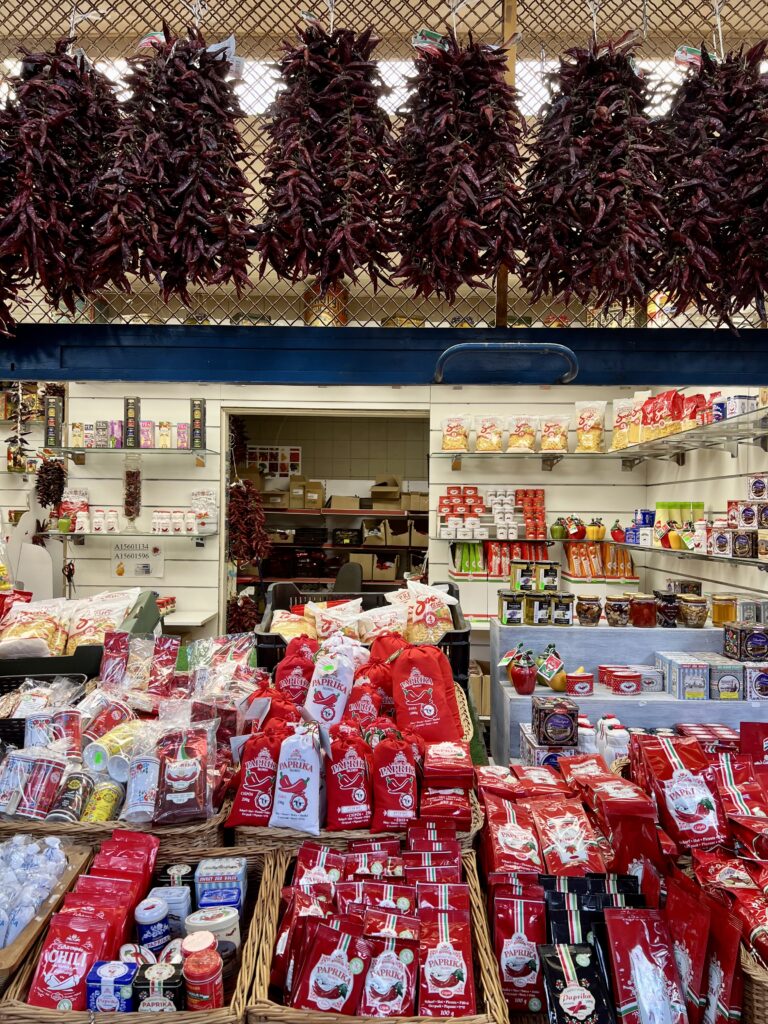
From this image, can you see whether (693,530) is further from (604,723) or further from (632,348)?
(632,348)

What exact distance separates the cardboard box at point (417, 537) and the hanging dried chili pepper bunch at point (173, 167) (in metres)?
6.08

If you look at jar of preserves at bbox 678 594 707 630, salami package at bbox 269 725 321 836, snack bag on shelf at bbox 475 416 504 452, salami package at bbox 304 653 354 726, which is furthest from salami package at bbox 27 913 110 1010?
snack bag on shelf at bbox 475 416 504 452

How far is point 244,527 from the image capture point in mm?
6488

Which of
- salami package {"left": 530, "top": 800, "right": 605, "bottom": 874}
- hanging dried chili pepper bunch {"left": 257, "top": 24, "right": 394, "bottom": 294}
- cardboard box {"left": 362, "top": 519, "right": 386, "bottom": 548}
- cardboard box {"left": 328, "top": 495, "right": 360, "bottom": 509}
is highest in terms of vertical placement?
hanging dried chili pepper bunch {"left": 257, "top": 24, "right": 394, "bottom": 294}

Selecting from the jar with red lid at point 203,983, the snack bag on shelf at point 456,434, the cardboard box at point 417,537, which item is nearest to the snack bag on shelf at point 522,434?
the snack bag on shelf at point 456,434

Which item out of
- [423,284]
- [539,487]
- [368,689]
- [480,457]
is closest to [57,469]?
[480,457]

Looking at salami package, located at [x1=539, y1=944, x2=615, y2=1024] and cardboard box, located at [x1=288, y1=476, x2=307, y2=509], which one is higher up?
cardboard box, located at [x1=288, y1=476, x2=307, y2=509]

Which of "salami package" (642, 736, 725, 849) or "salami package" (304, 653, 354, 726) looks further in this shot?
"salami package" (304, 653, 354, 726)

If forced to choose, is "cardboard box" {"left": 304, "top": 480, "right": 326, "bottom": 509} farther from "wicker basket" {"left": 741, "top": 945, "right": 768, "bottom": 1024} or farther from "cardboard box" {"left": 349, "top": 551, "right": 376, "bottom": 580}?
"wicker basket" {"left": 741, "top": 945, "right": 768, "bottom": 1024}

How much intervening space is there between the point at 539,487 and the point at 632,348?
4.07m

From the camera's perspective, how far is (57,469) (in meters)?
6.15

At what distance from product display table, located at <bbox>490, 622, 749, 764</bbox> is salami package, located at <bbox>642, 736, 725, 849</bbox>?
5.02 feet

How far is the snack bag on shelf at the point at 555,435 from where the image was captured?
18.3ft

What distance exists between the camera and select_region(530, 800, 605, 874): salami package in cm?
174
